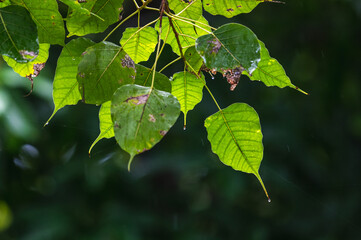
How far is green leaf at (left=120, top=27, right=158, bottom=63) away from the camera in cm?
45

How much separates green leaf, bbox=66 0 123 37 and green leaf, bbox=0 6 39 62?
0.05m

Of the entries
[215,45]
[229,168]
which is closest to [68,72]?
[215,45]

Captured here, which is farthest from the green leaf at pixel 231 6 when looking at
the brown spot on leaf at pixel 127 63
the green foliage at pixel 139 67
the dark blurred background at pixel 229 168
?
the dark blurred background at pixel 229 168

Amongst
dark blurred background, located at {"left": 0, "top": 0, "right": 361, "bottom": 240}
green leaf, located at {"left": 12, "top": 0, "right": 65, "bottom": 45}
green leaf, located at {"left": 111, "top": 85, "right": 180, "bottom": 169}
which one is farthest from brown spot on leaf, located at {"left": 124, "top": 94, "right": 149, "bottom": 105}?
dark blurred background, located at {"left": 0, "top": 0, "right": 361, "bottom": 240}

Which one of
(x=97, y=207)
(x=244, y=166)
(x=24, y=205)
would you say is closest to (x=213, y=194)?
(x=97, y=207)

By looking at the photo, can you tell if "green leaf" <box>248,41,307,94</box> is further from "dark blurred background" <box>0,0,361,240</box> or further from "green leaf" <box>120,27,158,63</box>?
"dark blurred background" <box>0,0,361,240</box>

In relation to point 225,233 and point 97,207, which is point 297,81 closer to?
point 225,233

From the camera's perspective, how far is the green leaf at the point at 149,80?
408 millimetres

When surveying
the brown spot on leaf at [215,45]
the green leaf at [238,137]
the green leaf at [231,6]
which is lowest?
the green leaf at [238,137]

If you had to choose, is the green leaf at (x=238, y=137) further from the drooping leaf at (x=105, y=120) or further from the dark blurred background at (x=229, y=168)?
the dark blurred background at (x=229, y=168)

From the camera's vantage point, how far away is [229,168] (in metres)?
2.14

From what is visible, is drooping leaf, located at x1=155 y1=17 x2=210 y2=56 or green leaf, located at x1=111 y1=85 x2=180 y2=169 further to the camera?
drooping leaf, located at x1=155 y1=17 x2=210 y2=56

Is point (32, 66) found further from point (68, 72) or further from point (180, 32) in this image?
point (180, 32)

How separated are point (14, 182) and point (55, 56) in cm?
68
